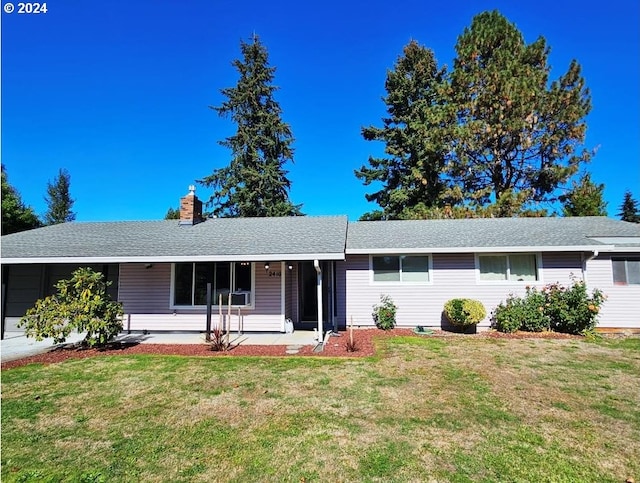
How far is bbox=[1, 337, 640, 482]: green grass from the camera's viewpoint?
3291mm

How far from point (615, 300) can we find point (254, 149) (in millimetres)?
22984

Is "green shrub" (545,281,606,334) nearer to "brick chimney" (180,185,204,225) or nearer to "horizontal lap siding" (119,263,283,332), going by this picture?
"horizontal lap siding" (119,263,283,332)

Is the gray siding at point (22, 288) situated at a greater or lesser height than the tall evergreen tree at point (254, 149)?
lesser

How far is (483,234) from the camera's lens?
12.0m

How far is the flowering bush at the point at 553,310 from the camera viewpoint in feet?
32.5

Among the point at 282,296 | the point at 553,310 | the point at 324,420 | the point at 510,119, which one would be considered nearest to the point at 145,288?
the point at 282,296

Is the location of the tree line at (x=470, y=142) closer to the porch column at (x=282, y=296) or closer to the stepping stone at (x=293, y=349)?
the porch column at (x=282, y=296)

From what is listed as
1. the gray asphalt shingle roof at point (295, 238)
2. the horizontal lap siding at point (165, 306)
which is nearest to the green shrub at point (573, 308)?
the gray asphalt shingle roof at point (295, 238)

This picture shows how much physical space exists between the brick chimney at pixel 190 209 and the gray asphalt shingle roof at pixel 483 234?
605cm

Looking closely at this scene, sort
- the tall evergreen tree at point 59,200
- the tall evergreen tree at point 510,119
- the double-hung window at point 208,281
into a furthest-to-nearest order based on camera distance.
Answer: the tall evergreen tree at point 59,200 → the tall evergreen tree at point 510,119 → the double-hung window at point 208,281

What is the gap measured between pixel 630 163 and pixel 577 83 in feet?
19.5

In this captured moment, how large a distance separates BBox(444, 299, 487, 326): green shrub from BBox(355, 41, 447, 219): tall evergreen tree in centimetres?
1312

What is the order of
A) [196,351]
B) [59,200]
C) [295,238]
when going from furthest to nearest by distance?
[59,200]
[295,238]
[196,351]

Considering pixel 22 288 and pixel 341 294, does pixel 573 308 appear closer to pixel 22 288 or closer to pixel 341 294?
pixel 341 294
